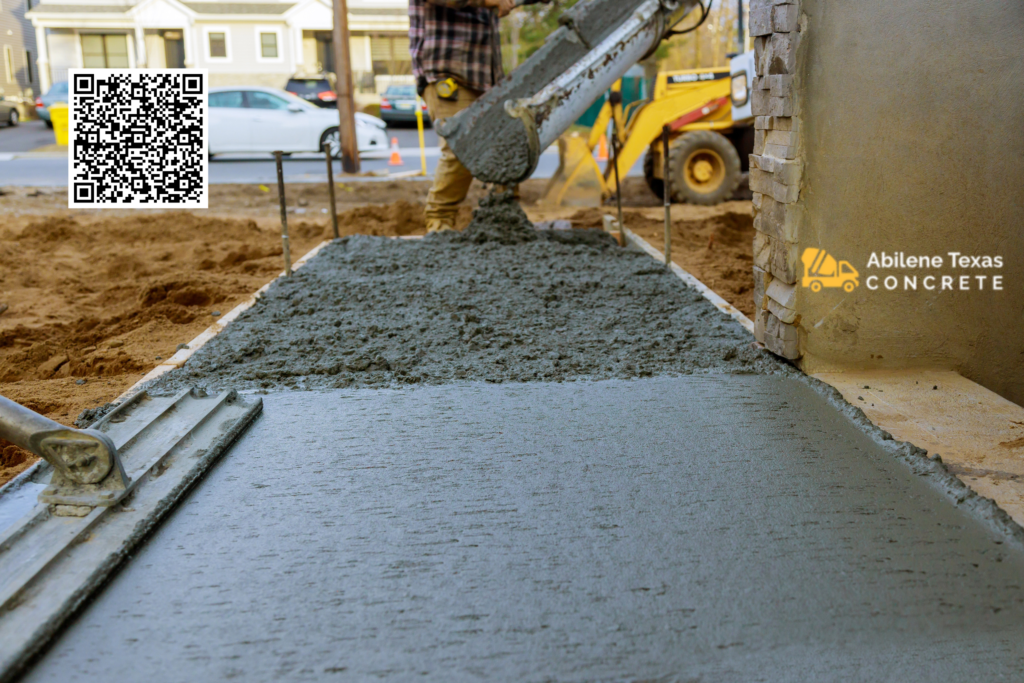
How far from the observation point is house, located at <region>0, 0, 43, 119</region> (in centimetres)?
4125

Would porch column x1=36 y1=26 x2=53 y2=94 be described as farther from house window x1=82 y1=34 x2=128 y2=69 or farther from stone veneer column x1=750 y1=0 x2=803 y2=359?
stone veneer column x1=750 y1=0 x2=803 y2=359

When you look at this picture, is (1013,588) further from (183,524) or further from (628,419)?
(183,524)

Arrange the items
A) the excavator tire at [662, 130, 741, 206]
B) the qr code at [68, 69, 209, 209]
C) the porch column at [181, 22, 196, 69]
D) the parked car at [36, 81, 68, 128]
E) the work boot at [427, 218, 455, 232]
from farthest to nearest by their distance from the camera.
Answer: the porch column at [181, 22, 196, 69] → the parked car at [36, 81, 68, 128] → the excavator tire at [662, 130, 741, 206] → the qr code at [68, 69, 209, 209] → the work boot at [427, 218, 455, 232]

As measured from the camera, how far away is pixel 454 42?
275 inches

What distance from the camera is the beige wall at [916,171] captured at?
354 cm

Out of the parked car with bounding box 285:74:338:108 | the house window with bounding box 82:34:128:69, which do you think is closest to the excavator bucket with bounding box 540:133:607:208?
the parked car with bounding box 285:74:338:108

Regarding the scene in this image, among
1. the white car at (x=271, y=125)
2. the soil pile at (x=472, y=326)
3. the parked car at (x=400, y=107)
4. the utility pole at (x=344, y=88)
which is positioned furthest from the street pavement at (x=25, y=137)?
the soil pile at (x=472, y=326)

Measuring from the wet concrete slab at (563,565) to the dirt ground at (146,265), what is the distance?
4.24 ft

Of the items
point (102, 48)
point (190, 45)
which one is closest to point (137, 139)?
point (190, 45)

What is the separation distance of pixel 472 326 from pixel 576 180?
6.07 meters

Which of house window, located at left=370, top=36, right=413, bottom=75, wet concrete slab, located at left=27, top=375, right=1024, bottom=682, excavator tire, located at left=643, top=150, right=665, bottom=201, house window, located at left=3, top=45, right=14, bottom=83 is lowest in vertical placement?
wet concrete slab, located at left=27, top=375, right=1024, bottom=682

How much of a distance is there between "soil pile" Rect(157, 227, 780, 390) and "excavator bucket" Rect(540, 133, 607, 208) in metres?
4.10

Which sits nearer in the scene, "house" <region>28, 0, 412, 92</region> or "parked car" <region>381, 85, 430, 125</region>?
"parked car" <region>381, 85, 430, 125</region>

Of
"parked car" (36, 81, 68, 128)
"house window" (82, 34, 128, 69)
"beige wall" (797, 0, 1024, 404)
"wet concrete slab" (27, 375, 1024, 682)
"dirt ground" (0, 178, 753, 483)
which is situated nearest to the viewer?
"wet concrete slab" (27, 375, 1024, 682)
